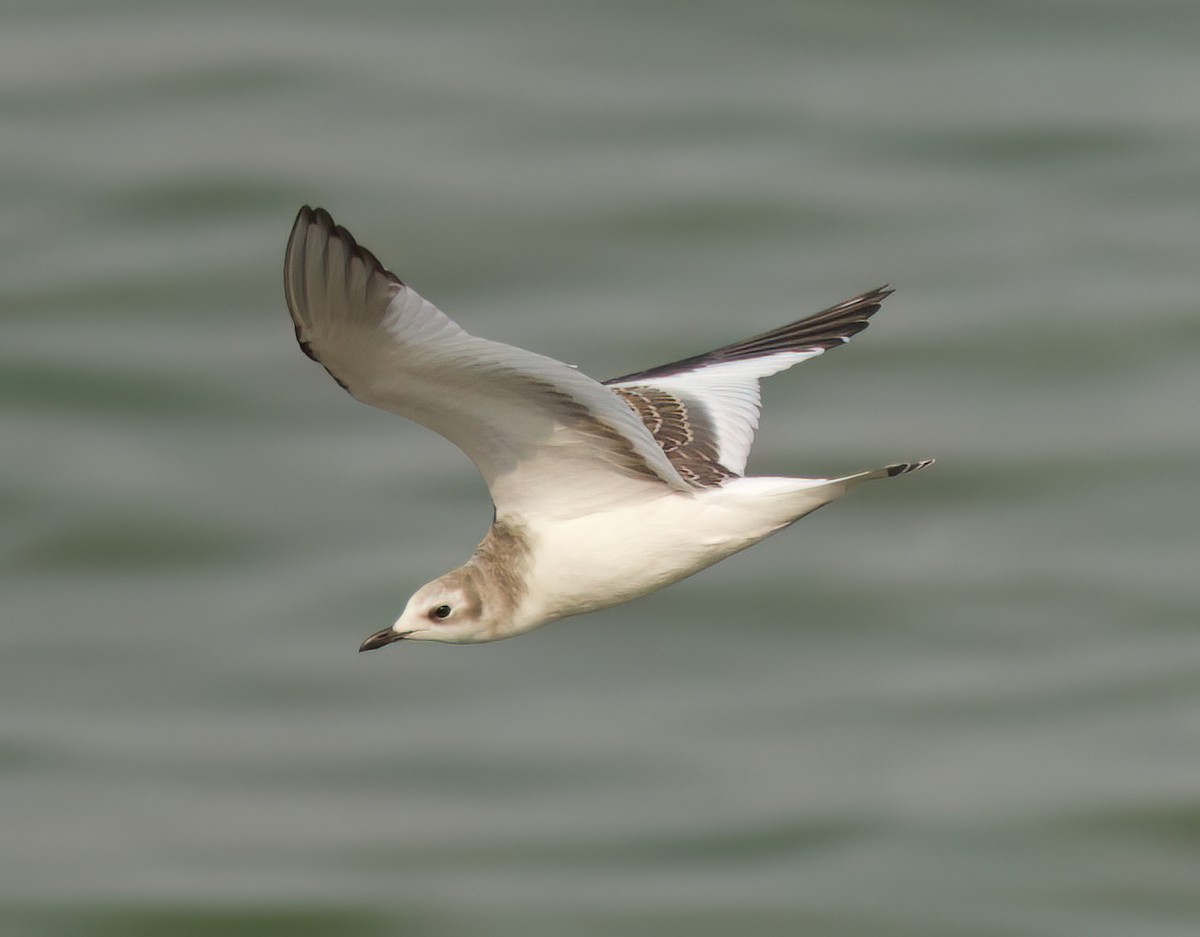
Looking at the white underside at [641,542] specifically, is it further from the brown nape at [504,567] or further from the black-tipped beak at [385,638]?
the black-tipped beak at [385,638]

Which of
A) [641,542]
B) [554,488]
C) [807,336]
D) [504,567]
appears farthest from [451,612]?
[807,336]

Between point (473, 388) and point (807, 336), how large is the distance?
2429mm

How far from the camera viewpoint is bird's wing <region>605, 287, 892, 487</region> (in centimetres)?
760

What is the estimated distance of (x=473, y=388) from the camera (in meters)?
6.56

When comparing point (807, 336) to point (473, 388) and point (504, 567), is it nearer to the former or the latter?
point (504, 567)

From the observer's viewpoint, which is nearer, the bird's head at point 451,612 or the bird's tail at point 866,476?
the bird's tail at point 866,476

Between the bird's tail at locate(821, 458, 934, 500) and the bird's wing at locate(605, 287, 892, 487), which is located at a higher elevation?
the bird's wing at locate(605, 287, 892, 487)

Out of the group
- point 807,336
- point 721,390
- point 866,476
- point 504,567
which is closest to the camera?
point 866,476

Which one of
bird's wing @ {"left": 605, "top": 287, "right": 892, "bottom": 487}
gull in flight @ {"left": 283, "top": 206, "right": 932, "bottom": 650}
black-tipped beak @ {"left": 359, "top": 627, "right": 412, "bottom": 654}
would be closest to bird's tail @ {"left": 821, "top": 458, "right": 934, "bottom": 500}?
gull in flight @ {"left": 283, "top": 206, "right": 932, "bottom": 650}

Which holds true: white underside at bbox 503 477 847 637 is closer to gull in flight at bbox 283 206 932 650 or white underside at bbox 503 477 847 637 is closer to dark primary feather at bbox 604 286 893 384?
gull in flight at bbox 283 206 932 650

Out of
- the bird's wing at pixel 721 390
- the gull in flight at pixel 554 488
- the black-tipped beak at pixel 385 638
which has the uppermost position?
Result: the bird's wing at pixel 721 390

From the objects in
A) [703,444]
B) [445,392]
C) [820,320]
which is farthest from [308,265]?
[820,320]

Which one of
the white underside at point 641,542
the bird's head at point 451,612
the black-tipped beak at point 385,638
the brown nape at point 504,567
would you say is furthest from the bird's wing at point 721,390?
the black-tipped beak at point 385,638

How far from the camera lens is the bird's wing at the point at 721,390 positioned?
7.60m
